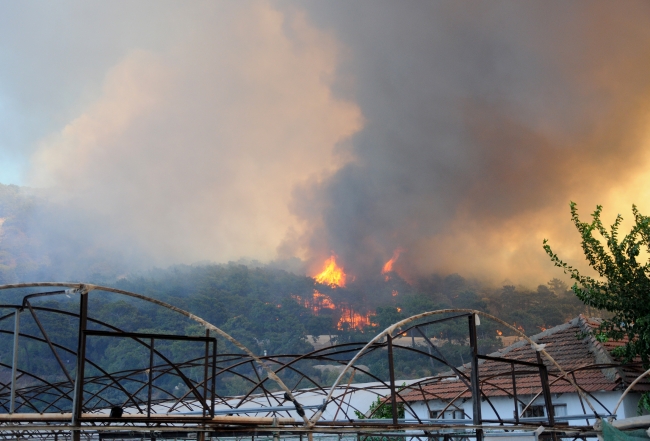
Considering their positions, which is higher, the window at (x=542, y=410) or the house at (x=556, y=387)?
the house at (x=556, y=387)

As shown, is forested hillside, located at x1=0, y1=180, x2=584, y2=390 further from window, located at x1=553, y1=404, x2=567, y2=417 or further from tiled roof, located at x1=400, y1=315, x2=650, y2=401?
window, located at x1=553, y1=404, x2=567, y2=417

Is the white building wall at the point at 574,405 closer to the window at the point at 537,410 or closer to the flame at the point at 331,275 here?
the window at the point at 537,410

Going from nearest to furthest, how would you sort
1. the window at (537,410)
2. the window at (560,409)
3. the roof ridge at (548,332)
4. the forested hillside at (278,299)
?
the window at (560,409)
the window at (537,410)
the roof ridge at (548,332)
the forested hillside at (278,299)

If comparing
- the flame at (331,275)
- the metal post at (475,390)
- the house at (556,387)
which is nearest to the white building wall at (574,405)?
the house at (556,387)

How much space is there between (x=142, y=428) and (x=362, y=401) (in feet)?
111

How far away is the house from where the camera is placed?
19766mm

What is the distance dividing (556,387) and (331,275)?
67612mm

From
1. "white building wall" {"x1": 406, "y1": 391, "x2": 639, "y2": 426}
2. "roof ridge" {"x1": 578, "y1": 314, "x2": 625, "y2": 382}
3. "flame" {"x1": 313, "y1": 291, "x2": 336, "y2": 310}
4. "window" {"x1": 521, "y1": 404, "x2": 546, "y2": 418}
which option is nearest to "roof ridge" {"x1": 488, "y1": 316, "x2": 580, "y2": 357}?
"roof ridge" {"x1": 578, "y1": 314, "x2": 625, "y2": 382}

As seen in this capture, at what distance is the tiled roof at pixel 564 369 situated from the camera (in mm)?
20297

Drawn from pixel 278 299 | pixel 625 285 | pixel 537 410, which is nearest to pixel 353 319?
pixel 278 299

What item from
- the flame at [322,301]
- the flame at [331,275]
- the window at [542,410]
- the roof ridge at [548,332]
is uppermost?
the flame at [331,275]

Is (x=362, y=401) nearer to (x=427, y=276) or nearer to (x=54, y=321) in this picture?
(x=54, y=321)

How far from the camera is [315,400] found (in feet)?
141

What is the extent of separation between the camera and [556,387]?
69.3ft
